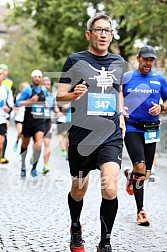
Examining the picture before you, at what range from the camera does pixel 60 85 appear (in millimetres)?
5266

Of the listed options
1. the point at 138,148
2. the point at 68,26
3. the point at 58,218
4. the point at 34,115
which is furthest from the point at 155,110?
the point at 68,26

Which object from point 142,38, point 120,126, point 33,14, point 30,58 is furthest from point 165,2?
point 30,58

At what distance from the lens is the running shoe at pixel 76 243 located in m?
5.15

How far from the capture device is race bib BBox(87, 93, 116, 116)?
204 inches

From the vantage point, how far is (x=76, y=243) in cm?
520

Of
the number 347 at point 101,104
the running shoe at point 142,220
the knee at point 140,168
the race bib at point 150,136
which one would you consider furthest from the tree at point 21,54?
the number 347 at point 101,104

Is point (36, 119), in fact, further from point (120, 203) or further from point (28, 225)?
point (28, 225)

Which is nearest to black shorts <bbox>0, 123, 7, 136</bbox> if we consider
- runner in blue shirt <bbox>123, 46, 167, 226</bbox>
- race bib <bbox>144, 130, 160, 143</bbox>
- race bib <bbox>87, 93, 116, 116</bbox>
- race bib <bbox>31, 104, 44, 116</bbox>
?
race bib <bbox>31, 104, 44, 116</bbox>

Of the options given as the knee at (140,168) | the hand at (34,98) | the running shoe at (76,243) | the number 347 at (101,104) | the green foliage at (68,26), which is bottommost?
the running shoe at (76,243)

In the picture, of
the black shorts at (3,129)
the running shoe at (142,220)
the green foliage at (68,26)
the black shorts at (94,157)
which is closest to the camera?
the black shorts at (94,157)

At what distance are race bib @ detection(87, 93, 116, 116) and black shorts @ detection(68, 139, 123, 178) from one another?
0.26m

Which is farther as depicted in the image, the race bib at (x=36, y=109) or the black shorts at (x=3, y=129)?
the race bib at (x=36, y=109)

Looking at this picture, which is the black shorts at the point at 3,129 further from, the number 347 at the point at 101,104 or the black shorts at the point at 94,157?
the number 347 at the point at 101,104

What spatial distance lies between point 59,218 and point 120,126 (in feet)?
6.59
